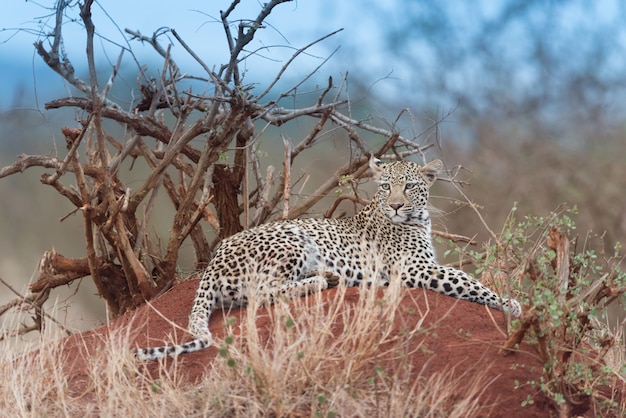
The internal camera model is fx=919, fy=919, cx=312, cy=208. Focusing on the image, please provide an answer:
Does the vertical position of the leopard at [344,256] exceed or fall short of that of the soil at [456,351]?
it exceeds it

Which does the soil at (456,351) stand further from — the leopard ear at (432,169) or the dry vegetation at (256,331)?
the leopard ear at (432,169)

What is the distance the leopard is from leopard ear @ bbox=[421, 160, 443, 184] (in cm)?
1

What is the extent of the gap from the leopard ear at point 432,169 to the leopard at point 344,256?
1 cm

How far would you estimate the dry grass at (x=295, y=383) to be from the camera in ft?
19.6

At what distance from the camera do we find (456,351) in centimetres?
689

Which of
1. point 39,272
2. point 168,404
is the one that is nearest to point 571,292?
point 168,404

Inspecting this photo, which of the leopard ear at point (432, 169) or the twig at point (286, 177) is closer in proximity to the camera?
the leopard ear at point (432, 169)

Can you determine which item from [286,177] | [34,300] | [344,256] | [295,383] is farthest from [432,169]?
[34,300]

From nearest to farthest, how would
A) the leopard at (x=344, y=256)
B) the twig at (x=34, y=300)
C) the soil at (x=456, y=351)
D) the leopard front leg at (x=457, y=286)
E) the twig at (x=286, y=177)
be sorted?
the soil at (x=456, y=351)
the leopard at (x=344, y=256)
the leopard front leg at (x=457, y=286)
the twig at (x=34, y=300)
the twig at (x=286, y=177)

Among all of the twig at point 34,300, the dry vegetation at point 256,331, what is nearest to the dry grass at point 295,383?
the dry vegetation at point 256,331

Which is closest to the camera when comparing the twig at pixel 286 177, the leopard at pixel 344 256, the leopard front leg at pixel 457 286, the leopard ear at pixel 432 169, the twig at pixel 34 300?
the leopard at pixel 344 256

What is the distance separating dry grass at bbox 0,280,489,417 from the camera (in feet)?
19.6

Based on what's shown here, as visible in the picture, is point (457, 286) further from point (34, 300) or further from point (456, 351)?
point (34, 300)

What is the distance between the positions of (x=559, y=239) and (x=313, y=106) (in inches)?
157
